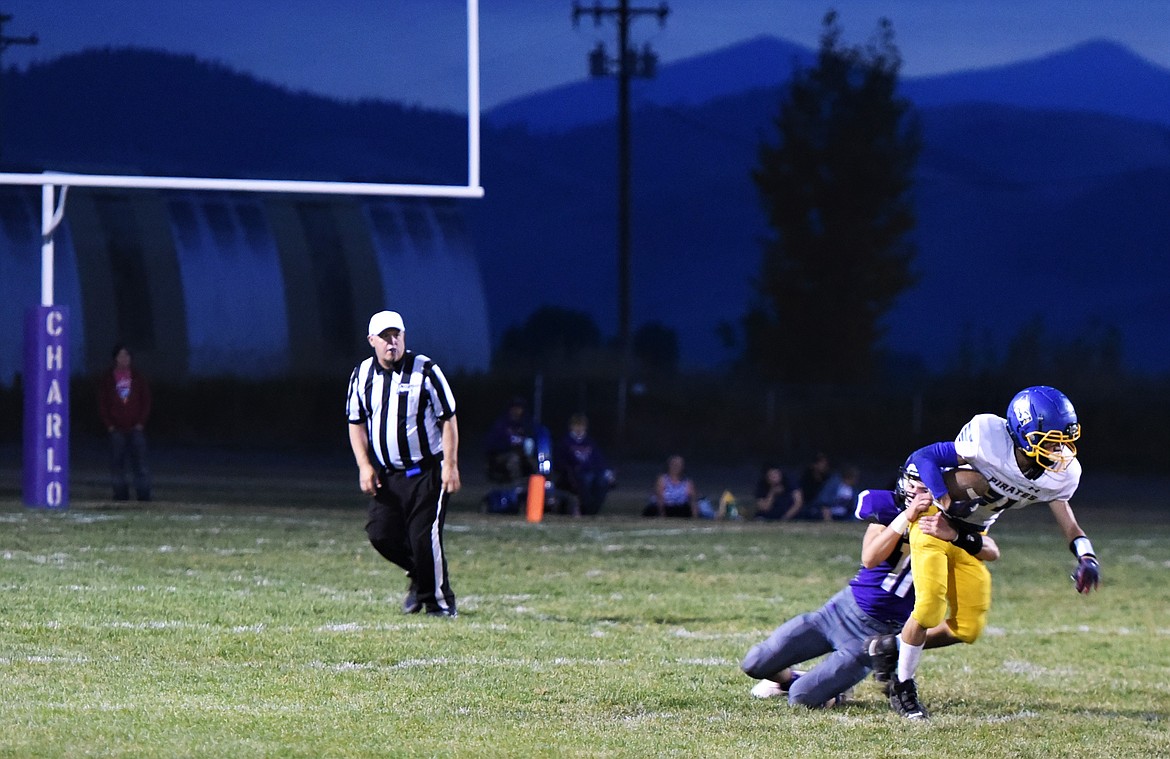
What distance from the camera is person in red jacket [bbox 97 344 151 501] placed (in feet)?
47.3

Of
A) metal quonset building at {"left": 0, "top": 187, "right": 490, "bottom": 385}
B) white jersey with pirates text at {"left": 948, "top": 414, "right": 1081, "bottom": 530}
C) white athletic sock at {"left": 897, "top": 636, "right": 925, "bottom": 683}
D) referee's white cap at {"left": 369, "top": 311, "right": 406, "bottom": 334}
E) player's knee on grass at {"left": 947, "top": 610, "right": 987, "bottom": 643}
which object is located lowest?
white athletic sock at {"left": 897, "top": 636, "right": 925, "bottom": 683}

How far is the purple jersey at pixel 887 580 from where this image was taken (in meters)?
6.07

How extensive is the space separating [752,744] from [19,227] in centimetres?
2114

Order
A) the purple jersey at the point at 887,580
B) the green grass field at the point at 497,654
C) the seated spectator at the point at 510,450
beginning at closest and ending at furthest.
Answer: the green grass field at the point at 497,654 → the purple jersey at the point at 887,580 → the seated spectator at the point at 510,450

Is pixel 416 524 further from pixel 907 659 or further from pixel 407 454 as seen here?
pixel 907 659

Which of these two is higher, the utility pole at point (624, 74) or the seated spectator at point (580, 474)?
the utility pole at point (624, 74)

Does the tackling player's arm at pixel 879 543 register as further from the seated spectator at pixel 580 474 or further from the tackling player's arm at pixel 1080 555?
the seated spectator at pixel 580 474

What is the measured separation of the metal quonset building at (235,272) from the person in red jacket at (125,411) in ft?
36.1

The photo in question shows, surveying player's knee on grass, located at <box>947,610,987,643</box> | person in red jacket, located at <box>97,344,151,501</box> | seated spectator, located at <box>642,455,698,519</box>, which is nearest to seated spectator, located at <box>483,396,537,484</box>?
seated spectator, located at <box>642,455,698,519</box>

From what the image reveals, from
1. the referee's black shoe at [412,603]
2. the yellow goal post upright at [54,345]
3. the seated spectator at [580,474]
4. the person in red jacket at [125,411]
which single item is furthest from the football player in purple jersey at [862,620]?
the seated spectator at [580,474]

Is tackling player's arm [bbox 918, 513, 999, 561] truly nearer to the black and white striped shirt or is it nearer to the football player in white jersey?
the football player in white jersey

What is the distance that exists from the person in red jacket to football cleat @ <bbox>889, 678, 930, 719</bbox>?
381 inches

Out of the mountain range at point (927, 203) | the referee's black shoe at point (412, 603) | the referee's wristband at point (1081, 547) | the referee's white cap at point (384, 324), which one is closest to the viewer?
the referee's wristband at point (1081, 547)

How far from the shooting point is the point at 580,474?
51.8 ft
